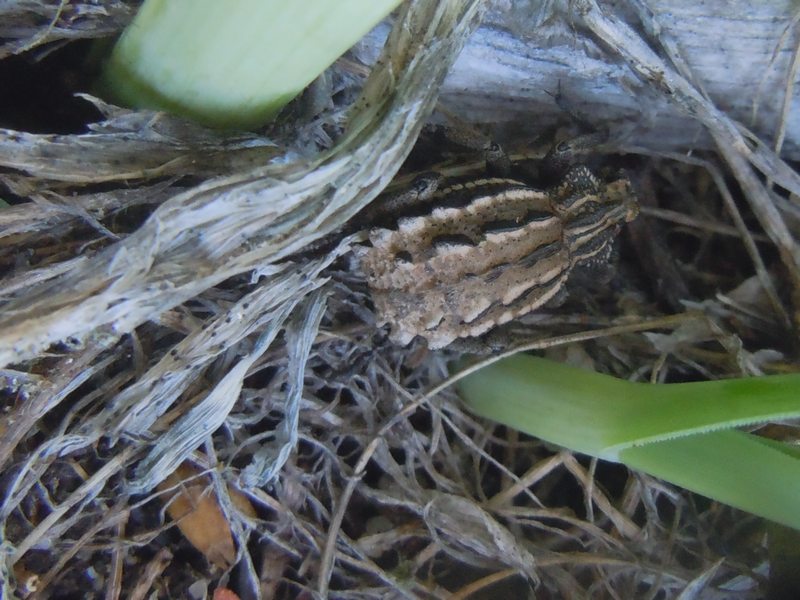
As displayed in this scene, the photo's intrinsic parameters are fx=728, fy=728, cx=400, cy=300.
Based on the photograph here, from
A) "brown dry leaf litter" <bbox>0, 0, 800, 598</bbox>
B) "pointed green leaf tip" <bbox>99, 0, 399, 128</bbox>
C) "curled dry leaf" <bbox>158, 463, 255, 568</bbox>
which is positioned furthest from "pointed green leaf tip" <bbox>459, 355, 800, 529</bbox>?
"pointed green leaf tip" <bbox>99, 0, 399, 128</bbox>

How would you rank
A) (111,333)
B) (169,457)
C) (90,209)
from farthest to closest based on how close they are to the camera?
(169,457)
(90,209)
(111,333)

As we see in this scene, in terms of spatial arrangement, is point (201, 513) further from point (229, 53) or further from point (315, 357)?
point (229, 53)

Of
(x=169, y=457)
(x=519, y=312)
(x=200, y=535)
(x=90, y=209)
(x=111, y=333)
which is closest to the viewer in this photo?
(x=111, y=333)

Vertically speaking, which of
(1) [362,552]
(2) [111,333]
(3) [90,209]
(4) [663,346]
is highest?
(3) [90,209]

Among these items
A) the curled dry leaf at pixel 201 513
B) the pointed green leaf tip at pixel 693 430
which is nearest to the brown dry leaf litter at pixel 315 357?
the curled dry leaf at pixel 201 513

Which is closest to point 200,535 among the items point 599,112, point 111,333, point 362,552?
point 362,552

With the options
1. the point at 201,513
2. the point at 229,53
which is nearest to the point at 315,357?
the point at 201,513

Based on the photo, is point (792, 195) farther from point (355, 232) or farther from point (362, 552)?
point (362, 552)
